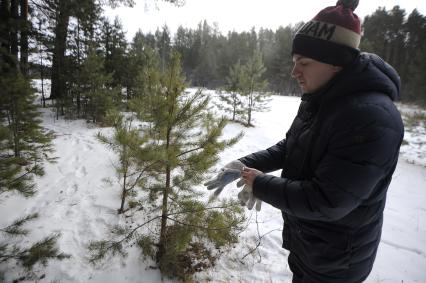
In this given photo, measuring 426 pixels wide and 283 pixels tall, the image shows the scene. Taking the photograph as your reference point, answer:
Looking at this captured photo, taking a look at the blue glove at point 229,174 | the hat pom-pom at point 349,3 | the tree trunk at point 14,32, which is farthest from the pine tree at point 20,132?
the hat pom-pom at point 349,3

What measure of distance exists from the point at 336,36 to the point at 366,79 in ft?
1.15

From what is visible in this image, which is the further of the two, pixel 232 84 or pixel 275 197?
pixel 232 84

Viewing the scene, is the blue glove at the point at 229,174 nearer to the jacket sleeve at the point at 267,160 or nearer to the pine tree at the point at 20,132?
the jacket sleeve at the point at 267,160

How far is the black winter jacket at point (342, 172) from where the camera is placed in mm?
1046

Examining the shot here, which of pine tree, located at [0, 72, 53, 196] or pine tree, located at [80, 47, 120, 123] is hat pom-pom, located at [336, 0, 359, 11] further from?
pine tree, located at [80, 47, 120, 123]

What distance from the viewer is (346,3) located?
1.37 m

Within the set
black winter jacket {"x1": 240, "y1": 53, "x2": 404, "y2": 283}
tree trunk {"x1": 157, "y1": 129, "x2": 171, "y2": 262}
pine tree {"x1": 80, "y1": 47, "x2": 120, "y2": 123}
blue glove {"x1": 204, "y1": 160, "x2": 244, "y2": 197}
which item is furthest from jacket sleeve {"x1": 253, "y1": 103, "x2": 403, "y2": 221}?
pine tree {"x1": 80, "y1": 47, "x2": 120, "y2": 123}

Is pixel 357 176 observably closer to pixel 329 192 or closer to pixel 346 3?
pixel 329 192

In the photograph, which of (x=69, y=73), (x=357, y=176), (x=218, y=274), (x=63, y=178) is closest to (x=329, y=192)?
(x=357, y=176)

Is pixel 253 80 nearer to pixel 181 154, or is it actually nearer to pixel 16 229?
pixel 181 154

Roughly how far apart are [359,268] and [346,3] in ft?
5.41

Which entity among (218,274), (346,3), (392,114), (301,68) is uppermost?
(346,3)

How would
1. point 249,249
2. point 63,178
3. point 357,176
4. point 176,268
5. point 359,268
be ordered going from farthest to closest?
point 63,178 < point 249,249 < point 176,268 < point 359,268 < point 357,176

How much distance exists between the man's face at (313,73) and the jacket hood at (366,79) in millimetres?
82
